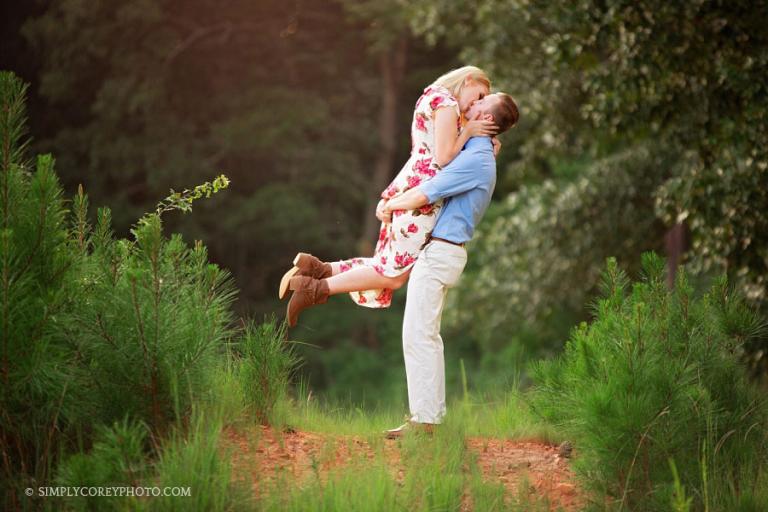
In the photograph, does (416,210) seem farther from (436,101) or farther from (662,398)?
(662,398)

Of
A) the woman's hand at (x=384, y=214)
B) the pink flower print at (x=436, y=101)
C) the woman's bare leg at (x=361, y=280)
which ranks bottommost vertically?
the woman's bare leg at (x=361, y=280)

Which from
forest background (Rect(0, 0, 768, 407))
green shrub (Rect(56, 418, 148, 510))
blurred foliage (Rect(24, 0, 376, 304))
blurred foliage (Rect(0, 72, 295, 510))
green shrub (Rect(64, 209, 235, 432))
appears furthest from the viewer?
blurred foliage (Rect(24, 0, 376, 304))

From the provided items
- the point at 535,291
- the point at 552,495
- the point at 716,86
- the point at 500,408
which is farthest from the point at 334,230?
the point at 552,495

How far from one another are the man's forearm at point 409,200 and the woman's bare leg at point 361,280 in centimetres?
36

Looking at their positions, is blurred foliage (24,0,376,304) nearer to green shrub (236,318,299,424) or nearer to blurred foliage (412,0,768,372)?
blurred foliage (412,0,768,372)

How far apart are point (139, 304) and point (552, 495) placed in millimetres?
1838

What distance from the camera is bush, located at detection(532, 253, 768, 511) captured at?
4.04m

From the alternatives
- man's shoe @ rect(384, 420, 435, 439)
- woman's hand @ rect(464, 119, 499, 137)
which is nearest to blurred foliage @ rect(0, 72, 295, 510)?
man's shoe @ rect(384, 420, 435, 439)

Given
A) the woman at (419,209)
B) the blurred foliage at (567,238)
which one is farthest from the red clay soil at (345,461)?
the blurred foliage at (567,238)

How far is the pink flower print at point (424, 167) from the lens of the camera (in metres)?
5.06

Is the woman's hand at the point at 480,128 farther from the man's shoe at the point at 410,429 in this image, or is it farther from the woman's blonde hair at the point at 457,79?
the man's shoe at the point at 410,429

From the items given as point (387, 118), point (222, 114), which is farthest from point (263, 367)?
point (387, 118)

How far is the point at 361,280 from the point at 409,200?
1.68 feet

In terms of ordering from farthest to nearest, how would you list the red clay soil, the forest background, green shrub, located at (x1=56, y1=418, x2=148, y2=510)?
the forest background < the red clay soil < green shrub, located at (x1=56, y1=418, x2=148, y2=510)
